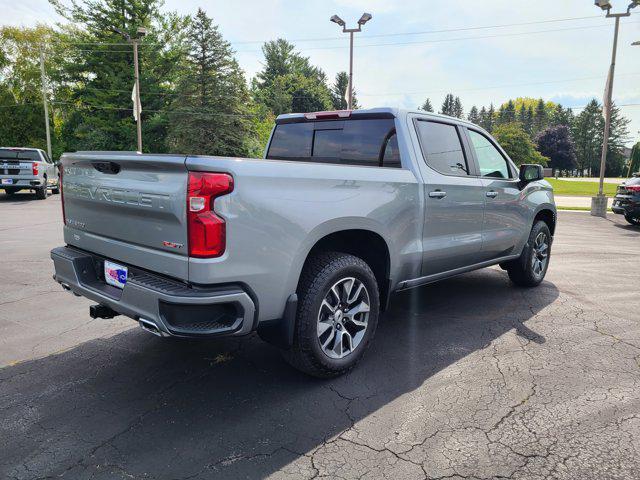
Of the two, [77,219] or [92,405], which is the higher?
[77,219]

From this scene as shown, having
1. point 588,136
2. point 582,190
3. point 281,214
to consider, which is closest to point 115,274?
point 281,214

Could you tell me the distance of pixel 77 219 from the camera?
347 centimetres

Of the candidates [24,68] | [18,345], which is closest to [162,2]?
[24,68]

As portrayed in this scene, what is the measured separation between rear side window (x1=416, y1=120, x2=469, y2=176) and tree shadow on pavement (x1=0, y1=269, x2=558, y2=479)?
1.49 m

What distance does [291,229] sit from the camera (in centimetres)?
284

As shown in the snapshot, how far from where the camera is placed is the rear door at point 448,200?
4.01m

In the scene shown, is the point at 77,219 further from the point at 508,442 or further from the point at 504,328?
the point at 504,328

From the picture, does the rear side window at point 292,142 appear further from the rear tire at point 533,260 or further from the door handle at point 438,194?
the rear tire at point 533,260

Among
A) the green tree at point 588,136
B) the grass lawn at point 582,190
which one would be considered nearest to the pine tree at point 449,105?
the green tree at point 588,136

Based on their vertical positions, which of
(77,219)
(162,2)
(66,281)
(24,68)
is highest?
(162,2)

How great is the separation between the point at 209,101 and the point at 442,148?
1652 inches

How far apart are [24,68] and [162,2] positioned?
14977 millimetres

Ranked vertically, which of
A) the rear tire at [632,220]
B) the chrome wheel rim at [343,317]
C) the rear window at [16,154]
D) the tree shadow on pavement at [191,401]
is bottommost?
the tree shadow on pavement at [191,401]

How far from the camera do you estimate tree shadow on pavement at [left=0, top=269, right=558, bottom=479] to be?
240 cm
